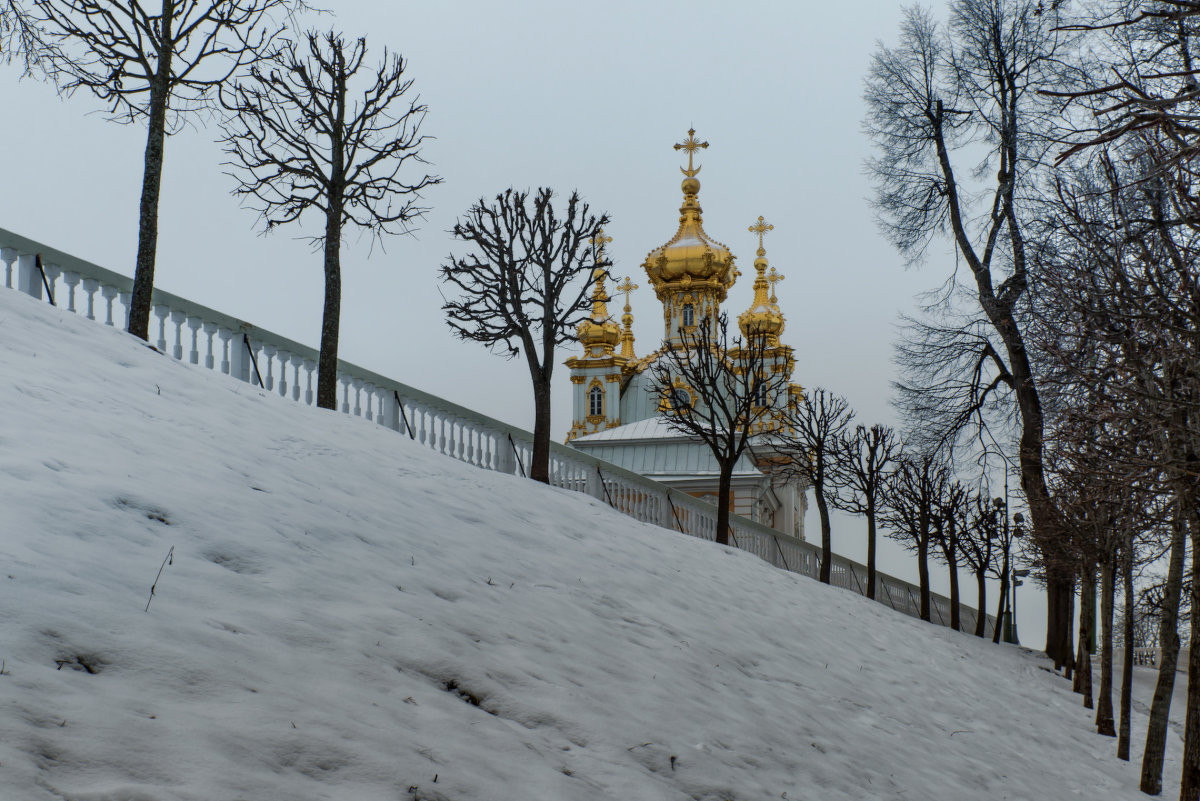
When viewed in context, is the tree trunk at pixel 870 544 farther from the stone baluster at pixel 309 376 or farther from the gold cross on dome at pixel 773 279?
the gold cross on dome at pixel 773 279

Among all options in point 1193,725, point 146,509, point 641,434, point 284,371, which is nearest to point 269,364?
point 284,371

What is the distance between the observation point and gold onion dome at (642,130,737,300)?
6131 centimetres

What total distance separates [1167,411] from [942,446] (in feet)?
55.6

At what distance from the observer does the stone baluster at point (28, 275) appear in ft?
35.0

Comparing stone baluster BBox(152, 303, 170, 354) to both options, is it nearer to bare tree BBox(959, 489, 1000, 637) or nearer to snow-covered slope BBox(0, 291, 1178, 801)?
snow-covered slope BBox(0, 291, 1178, 801)

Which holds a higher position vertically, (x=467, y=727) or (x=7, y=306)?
(x=7, y=306)

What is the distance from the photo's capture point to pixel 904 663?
11.2 m

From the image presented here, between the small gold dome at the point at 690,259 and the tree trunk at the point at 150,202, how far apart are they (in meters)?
49.4

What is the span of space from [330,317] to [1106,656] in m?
11.6

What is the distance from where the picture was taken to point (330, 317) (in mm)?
14031

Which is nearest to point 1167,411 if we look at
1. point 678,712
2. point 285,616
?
point 678,712

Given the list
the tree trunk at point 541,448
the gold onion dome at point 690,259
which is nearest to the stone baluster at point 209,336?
the tree trunk at point 541,448

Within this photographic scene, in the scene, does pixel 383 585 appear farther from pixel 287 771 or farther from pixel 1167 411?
pixel 1167 411

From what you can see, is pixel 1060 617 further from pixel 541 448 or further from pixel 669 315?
pixel 669 315
